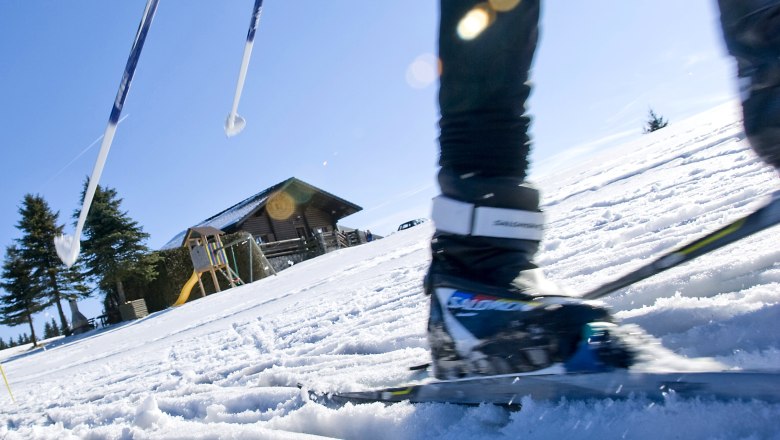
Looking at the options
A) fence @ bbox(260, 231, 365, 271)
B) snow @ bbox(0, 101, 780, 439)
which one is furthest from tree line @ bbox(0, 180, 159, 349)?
snow @ bbox(0, 101, 780, 439)

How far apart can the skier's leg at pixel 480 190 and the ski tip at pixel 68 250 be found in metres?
2.01

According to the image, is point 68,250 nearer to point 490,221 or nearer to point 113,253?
point 490,221

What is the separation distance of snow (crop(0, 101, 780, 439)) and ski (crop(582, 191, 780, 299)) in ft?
0.12

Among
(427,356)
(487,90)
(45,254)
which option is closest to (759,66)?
(487,90)

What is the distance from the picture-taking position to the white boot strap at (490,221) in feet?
3.03

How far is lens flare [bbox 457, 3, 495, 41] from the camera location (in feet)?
3.06

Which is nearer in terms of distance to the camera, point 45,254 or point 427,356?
point 427,356

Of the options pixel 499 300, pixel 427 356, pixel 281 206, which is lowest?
pixel 427 356

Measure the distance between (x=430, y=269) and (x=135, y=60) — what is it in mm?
1674

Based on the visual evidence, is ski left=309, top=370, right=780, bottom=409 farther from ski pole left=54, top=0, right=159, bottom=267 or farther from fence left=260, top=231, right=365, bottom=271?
fence left=260, top=231, right=365, bottom=271

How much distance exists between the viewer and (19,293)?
2709cm

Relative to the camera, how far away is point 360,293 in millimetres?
3488

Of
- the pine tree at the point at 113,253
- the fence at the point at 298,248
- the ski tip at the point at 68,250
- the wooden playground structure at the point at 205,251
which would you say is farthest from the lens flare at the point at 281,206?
the ski tip at the point at 68,250

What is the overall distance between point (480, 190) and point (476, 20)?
33 centimetres
